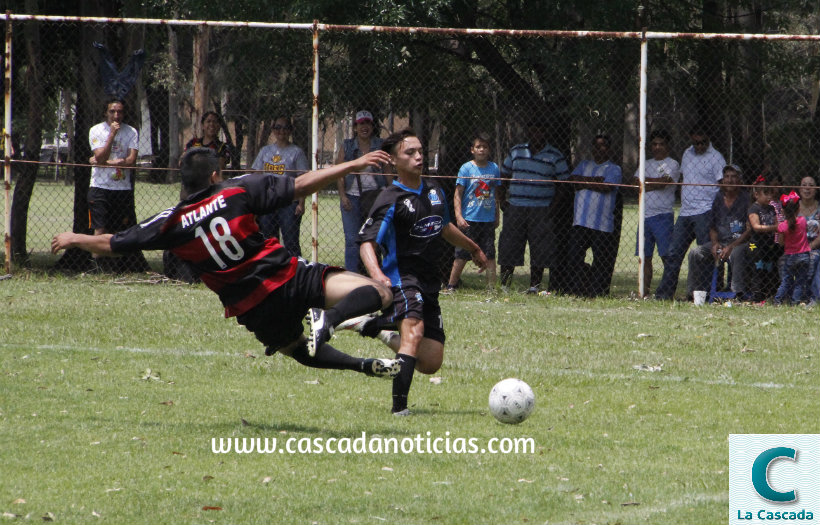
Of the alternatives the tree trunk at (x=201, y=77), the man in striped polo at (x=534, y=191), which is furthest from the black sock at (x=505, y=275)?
the tree trunk at (x=201, y=77)

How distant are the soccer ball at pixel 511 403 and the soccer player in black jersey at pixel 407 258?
0.62 m

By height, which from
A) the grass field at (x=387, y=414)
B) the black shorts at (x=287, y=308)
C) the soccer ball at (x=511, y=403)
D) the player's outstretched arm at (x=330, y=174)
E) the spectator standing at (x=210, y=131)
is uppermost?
the spectator standing at (x=210, y=131)

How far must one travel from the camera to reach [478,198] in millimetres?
12695

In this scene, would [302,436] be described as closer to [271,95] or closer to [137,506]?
[137,506]

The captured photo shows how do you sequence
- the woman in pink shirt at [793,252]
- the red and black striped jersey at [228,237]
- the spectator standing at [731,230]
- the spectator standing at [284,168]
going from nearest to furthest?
the red and black striped jersey at [228,237]
the woman in pink shirt at [793,252]
the spectator standing at [731,230]
the spectator standing at [284,168]

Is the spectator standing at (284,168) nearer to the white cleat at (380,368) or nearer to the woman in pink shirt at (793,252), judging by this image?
the woman in pink shirt at (793,252)

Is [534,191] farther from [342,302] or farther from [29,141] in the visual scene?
[29,141]

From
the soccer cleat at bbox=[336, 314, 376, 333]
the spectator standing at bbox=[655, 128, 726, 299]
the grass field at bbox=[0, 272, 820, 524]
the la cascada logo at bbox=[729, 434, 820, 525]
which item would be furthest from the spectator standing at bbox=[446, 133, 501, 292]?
the la cascada logo at bbox=[729, 434, 820, 525]

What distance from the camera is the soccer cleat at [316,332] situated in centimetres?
602

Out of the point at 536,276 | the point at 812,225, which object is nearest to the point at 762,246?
the point at 812,225

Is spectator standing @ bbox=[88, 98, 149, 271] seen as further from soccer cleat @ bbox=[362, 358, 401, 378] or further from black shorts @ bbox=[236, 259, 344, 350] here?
soccer cleat @ bbox=[362, 358, 401, 378]

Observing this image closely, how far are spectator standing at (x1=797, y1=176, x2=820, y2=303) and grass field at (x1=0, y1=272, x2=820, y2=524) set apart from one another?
0.83 metres

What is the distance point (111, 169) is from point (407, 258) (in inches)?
280

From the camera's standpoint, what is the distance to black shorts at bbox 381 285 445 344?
683cm
